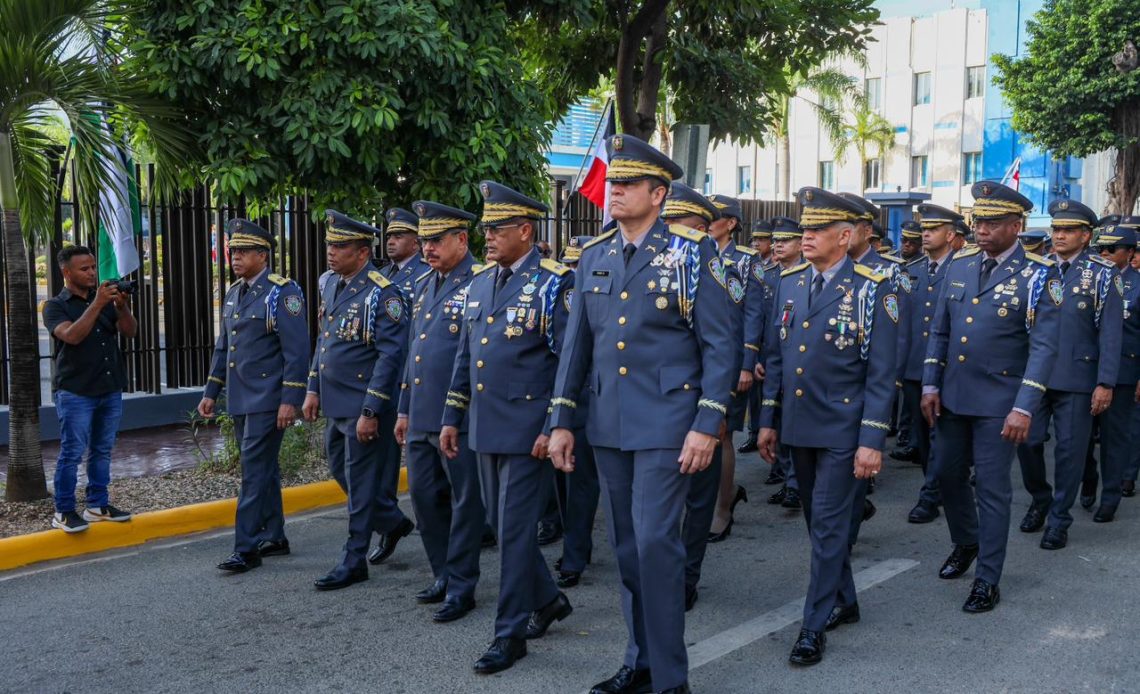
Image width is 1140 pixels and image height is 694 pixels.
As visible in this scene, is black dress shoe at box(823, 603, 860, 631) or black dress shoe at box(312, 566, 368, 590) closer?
black dress shoe at box(823, 603, 860, 631)

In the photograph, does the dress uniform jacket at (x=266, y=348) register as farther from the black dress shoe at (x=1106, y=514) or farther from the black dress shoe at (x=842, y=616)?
the black dress shoe at (x=1106, y=514)

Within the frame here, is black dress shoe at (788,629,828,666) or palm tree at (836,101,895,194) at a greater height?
palm tree at (836,101,895,194)

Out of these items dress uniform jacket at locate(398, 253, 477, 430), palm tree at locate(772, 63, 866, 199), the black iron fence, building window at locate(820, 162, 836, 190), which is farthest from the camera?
building window at locate(820, 162, 836, 190)

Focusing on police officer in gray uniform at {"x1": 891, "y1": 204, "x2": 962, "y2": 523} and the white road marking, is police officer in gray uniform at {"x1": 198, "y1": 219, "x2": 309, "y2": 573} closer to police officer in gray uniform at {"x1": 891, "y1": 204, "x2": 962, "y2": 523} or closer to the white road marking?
the white road marking

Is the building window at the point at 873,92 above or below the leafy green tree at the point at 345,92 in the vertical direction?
above

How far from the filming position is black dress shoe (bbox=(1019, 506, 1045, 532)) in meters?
7.23

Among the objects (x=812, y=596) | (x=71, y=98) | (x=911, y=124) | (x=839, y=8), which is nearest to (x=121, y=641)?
(x=812, y=596)

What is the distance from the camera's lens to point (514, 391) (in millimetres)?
5051

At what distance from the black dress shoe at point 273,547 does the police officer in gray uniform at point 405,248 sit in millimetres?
1712

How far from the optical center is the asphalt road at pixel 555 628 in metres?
4.69

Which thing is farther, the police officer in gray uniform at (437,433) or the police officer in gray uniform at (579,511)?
the police officer in gray uniform at (579,511)

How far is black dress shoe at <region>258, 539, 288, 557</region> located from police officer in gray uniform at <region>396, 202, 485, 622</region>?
4.26 feet

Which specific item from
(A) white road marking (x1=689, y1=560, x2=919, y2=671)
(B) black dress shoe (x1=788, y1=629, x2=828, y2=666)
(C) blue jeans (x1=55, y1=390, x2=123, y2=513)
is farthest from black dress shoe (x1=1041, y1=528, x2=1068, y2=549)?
(C) blue jeans (x1=55, y1=390, x2=123, y2=513)

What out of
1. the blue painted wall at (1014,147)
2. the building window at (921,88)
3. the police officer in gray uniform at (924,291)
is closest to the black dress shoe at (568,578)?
the police officer in gray uniform at (924,291)
